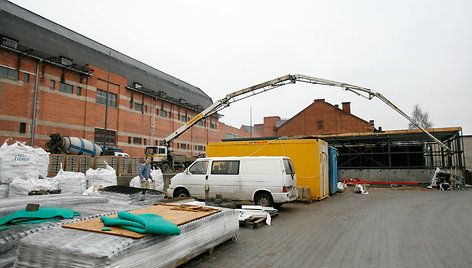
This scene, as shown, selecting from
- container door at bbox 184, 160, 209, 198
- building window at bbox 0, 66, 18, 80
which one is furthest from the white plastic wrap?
building window at bbox 0, 66, 18, 80

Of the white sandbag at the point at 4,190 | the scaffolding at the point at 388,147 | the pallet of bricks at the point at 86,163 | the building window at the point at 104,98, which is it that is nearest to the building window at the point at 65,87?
the building window at the point at 104,98

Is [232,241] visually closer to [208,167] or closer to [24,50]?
[208,167]

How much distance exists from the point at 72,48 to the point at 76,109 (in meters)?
7.09

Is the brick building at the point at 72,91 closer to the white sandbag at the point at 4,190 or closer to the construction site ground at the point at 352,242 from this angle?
the white sandbag at the point at 4,190

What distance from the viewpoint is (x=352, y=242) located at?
5.87 meters

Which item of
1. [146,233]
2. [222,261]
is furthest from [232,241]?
[146,233]

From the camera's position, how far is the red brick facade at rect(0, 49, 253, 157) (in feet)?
83.3

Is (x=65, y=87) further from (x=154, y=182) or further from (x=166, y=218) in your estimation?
(x=166, y=218)

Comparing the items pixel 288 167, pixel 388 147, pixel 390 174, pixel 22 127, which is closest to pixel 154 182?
pixel 288 167

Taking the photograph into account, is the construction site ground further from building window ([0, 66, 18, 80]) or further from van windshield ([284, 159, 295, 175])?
building window ([0, 66, 18, 80])

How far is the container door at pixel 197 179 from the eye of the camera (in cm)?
1048

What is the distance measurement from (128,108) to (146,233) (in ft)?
121

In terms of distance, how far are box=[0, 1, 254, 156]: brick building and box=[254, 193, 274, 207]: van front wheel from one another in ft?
71.7

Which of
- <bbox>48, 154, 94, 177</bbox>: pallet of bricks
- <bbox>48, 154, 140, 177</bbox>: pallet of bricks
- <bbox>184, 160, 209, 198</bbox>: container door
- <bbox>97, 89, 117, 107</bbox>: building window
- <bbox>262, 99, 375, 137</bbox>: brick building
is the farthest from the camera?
<bbox>262, 99, 375, 137</bbox>: brick building
